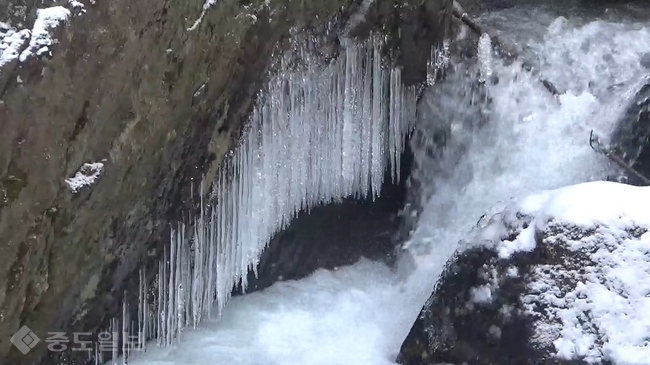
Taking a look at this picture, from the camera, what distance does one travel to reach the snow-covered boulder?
2719 millimetres

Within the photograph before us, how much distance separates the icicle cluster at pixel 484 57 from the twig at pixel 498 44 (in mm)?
47

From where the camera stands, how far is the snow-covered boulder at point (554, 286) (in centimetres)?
272

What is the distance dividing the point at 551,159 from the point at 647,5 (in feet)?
7.39

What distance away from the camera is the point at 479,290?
3113 mm

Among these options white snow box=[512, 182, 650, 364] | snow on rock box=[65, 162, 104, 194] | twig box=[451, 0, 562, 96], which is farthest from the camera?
twig box=[451, 0, 562, 96]

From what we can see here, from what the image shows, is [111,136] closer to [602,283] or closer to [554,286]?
[554,286]

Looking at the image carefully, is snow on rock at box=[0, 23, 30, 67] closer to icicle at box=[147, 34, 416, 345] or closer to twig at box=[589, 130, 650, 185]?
icicle at box=[147, 34, 416, 345]

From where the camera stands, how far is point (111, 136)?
8.73ft

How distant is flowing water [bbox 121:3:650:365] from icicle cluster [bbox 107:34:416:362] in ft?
0.83

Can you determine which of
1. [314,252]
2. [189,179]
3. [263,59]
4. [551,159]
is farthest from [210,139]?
[551,159]

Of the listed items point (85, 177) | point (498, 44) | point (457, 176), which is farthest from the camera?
point (498, 44)

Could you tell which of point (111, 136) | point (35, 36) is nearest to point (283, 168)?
point (111, 136)

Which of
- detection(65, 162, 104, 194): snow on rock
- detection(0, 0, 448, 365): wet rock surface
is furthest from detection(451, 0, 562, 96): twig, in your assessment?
detection(65, 162, 104, 194): snow on rock

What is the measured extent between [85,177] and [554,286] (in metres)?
1.95
